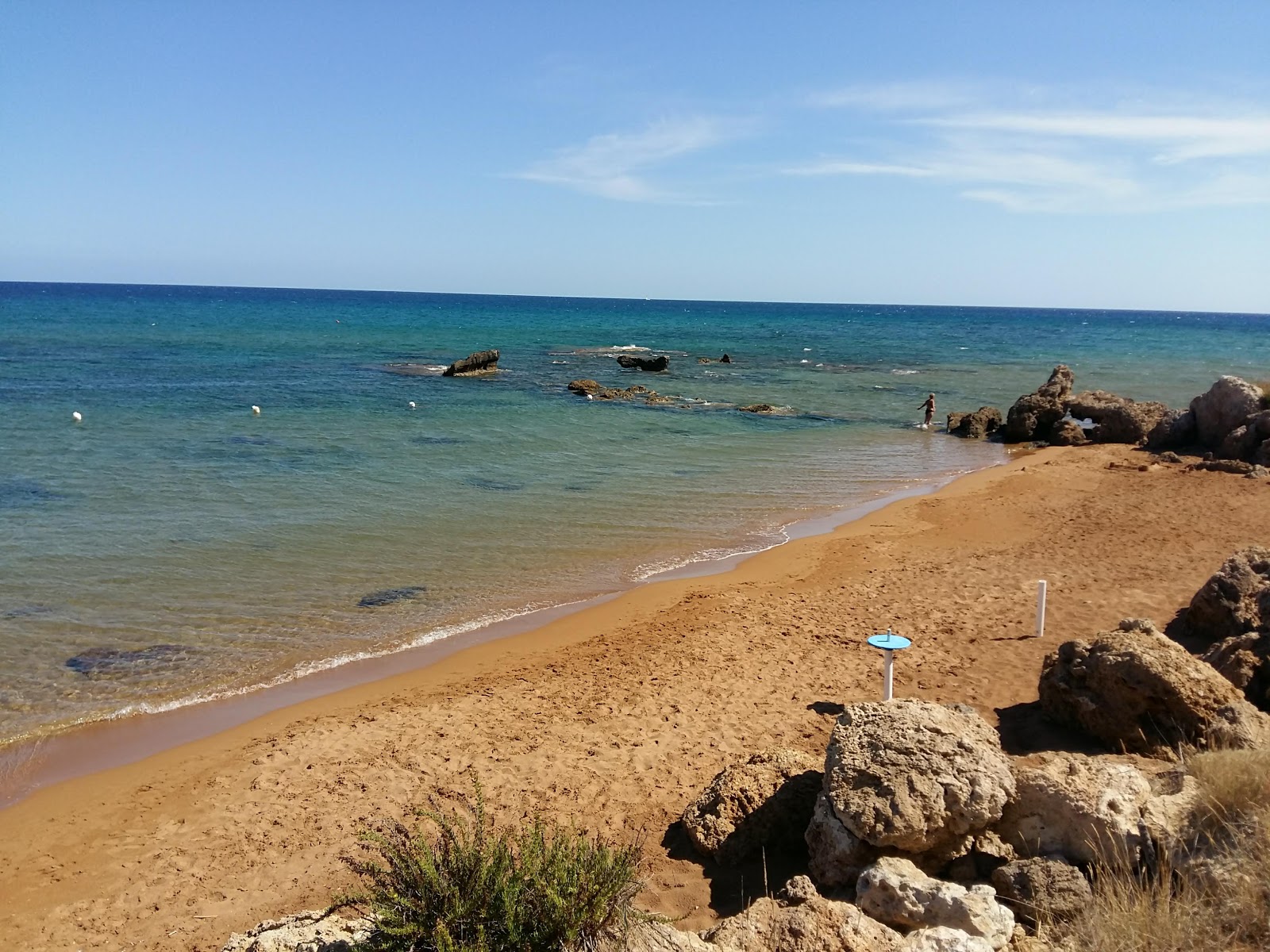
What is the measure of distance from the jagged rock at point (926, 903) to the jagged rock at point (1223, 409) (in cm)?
2261

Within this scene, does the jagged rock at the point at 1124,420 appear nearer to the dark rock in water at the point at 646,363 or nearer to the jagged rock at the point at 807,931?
the dark rock in water at the point at 646,363

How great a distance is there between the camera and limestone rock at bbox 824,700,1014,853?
573 cm

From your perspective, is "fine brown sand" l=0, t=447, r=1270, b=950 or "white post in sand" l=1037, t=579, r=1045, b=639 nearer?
"fine brown sand" l=0, t=447, r=1270, b=950

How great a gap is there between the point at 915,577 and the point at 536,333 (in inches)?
2785

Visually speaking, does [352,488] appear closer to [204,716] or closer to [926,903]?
[204,716]

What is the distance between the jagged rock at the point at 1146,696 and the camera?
23.7 feet

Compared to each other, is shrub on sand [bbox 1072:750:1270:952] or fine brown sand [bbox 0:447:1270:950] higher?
shrub on sand [bbox 1072:750:1270:952]

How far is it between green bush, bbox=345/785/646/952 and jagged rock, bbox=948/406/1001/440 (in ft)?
90.9

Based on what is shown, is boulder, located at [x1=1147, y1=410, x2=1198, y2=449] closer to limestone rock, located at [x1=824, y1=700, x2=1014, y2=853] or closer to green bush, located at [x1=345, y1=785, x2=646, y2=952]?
limestone rock, located at [x1=824, y1=700, x2=1014, y2=853]

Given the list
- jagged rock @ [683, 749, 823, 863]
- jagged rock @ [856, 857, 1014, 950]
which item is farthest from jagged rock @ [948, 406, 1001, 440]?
jagged rock @ [856, 857, 1014, 950]

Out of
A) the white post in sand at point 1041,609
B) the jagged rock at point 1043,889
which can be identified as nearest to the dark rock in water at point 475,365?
the white post in sand at point 1041,609

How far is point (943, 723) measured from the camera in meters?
6.23

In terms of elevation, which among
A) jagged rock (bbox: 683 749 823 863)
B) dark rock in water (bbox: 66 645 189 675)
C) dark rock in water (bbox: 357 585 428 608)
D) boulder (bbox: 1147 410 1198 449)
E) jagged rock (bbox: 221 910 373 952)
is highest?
boulder (bbox: 1147 410 1198 449)

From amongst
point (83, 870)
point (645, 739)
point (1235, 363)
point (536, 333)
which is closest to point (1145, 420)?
point (645, 739)
